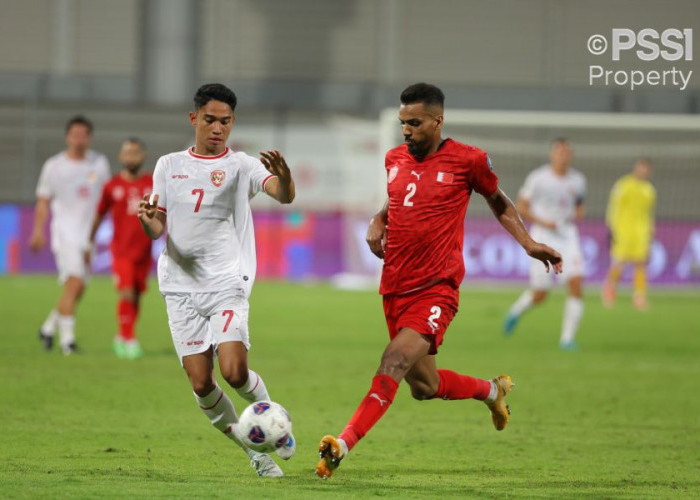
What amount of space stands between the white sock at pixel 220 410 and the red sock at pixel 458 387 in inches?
48.6

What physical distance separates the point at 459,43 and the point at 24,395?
87.3 feet

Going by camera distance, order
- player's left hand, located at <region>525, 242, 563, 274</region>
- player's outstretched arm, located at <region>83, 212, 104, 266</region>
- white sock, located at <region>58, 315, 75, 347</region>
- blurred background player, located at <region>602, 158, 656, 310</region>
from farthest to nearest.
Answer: blurred background player, located at <region>602, 158, 656, 310</region>
white sock, located at <region>58, 315, 75, 347</region>
player's outstretched arm, located at <region>83, 212, 104, 266</region>
player's left hand, located at <region>525, 242, 563, 274</region>

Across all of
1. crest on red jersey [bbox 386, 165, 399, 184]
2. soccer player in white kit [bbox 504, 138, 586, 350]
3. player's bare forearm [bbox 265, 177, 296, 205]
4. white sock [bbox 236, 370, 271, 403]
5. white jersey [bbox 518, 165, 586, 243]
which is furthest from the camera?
white jersey [bbox 518, 165, 586, 243]

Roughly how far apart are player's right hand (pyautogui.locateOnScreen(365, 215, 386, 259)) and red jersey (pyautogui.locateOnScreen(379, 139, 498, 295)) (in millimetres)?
113

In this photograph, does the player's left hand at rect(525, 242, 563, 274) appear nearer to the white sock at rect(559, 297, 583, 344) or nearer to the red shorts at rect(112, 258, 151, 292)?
the red shorts at rect(112, 258, 151, 292)

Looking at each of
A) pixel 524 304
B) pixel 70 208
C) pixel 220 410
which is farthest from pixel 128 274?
pixel 220 410

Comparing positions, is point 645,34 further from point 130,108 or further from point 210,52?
point 210,52

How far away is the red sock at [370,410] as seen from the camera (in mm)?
6434

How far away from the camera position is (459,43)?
35281 millimetres

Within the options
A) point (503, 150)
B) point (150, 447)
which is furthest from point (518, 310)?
point (503, 150)

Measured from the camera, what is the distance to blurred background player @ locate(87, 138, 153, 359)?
514 inches

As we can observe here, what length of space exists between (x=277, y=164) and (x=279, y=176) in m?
0.09

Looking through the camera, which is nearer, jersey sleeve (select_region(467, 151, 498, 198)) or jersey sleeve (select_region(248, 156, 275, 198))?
jersey sleeve (select_region(248, 156, 275, 198))

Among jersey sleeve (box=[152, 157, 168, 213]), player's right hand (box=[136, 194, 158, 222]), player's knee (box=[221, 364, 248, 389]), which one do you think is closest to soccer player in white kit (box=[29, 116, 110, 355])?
jersey sleeve (box=[152, 157, 168, 213])
